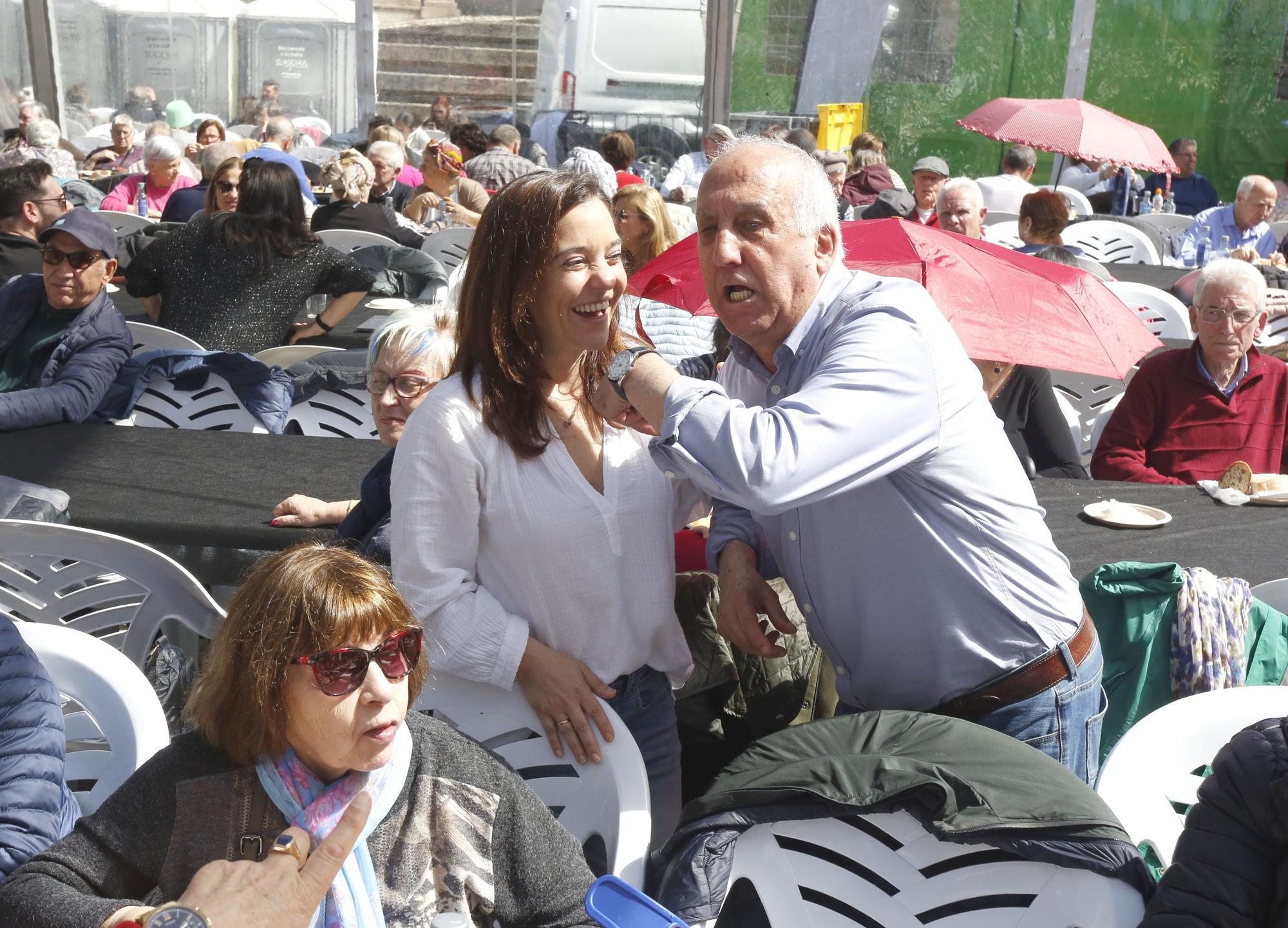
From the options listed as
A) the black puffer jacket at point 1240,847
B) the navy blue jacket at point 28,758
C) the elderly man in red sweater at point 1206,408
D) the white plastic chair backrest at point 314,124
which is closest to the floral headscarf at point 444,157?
the elderly man in red sweater at point 1206,408

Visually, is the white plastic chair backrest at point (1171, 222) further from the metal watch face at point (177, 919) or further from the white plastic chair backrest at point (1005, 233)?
the metal watch face at point (177, 919)

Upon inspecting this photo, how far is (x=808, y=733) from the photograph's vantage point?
5.70 feet

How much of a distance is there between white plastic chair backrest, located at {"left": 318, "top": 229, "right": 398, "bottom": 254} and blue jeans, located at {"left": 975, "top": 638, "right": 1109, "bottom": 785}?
5814mm

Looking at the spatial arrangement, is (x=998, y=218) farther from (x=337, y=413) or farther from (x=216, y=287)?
(x=337, y=413)

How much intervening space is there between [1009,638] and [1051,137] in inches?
310

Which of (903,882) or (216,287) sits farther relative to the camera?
(216,287)

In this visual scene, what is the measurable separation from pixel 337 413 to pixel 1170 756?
3147 millimetres

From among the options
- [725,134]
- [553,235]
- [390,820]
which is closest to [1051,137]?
[725,134]

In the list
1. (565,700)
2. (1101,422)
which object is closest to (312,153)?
(1101,422)

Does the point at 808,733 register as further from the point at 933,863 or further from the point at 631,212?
the point at 631,212

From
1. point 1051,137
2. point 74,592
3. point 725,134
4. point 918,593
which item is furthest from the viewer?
point 725,134

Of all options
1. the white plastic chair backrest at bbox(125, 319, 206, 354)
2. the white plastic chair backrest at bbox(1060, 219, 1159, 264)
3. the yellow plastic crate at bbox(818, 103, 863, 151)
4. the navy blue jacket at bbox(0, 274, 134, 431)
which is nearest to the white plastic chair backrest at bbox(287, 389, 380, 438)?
the navy blue jacket at bbox(0, 274, 134, 431)

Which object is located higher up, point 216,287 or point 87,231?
point 87,231

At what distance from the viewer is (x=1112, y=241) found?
908cm
